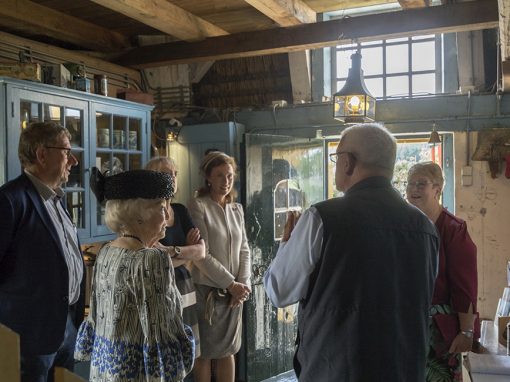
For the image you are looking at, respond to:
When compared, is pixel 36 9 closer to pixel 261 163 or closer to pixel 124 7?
pixel 124 7

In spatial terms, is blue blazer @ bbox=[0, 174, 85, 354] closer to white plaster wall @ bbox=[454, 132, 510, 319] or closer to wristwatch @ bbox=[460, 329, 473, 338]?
wristwatch @ bbox=[460, 329, 473, 338]

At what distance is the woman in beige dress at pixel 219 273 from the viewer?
117 inches

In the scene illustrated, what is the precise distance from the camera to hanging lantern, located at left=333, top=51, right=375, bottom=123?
3105mm

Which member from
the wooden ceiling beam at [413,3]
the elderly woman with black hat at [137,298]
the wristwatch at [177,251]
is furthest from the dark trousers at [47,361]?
the wooden ceiling beam at [413,3]

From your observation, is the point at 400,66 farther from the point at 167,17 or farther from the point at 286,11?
the point at 167,17

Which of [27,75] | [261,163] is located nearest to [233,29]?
[261,163]

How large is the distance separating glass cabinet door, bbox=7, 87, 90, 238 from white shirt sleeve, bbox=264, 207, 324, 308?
1674 mm

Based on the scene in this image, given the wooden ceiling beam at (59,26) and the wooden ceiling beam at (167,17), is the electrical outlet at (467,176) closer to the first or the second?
the wooden ceiling beam at (167,17)

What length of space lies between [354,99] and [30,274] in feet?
6.49

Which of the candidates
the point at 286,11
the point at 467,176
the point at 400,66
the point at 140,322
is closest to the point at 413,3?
the point at 286,11

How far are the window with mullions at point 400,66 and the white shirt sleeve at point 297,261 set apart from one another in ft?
8.79

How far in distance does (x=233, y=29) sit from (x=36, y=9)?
139 cm

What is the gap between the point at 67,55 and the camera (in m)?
3.75

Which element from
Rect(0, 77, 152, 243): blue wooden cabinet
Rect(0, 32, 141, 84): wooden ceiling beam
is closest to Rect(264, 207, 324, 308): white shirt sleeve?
Rect(0, 77, 152, 243): blue wooden cabinet
